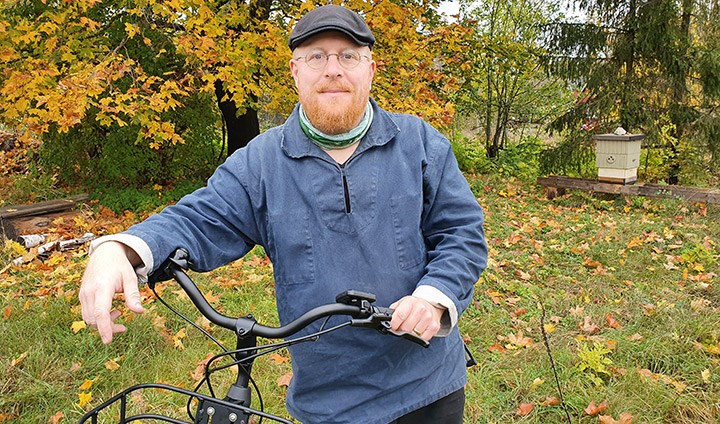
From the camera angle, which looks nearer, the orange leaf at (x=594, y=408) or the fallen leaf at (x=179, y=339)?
the orange leaf at (x=594, y=408)

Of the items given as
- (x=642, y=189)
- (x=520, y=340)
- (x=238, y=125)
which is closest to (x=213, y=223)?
(x=520, y=340)

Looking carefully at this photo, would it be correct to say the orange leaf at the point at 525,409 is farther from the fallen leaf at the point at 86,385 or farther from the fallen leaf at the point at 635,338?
the fallen leaf at the point at 86,385

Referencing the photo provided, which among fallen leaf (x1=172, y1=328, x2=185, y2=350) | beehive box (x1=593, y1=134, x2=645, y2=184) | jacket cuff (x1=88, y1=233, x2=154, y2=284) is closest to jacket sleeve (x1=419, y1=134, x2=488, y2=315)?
jacket cuff (x1=88, y1=233, x2=154, y2=284)

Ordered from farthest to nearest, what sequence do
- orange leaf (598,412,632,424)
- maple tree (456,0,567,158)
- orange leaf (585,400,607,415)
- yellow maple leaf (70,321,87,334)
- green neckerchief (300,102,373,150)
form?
maple tree (456,0,567,158) → yellow maple leaf (70,321,87,334) → orange leaf (585,400,607,415) → orange leaf (598,412,632,424) → green neckerchief (300,102,373,150)

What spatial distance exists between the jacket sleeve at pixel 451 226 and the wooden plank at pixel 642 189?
8.72m

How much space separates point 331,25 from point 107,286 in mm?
936

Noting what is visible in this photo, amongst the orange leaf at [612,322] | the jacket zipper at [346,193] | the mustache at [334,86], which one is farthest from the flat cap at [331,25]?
the orange leaf at [612,322]

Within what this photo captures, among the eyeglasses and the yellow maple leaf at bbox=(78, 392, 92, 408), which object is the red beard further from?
the yellow maple leaf at bbox=(78, 392, 92, 408)

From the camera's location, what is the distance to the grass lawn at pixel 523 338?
11.3 feet

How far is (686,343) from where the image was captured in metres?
4.03

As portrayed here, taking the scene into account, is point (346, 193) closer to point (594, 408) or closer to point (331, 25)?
point (331, 25)

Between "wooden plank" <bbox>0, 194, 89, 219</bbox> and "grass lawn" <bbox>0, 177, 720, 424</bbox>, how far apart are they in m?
1.28

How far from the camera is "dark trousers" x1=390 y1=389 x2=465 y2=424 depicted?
6.26ft

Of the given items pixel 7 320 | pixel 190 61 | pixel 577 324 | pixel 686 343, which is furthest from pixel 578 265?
pixel 7 320
